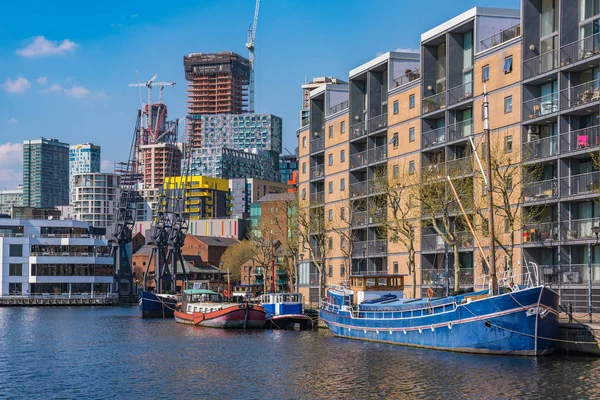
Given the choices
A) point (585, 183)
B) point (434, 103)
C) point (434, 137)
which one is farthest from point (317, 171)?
point (585, 183)

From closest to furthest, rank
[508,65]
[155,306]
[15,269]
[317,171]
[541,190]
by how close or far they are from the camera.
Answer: [541,190] < [508,65] < [317,171] < [155,306] < [15,269]

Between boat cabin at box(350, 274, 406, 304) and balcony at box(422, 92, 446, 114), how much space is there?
21.5m

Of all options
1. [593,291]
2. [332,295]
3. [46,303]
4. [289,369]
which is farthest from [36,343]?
[46,303]

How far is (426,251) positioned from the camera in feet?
325

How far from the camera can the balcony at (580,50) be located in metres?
75.7

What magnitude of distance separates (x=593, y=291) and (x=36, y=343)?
49.3 metres

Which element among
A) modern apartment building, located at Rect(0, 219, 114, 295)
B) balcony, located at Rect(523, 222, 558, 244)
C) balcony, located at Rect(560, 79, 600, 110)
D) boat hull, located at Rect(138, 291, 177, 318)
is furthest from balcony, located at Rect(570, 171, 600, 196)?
modern apartment building, located at Rect(0, 219, 114, 295)

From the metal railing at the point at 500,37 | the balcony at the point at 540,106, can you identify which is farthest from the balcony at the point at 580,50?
the metal railing at the point at 500,37

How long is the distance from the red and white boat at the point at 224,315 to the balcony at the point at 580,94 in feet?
135

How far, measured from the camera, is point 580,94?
76.4 metres

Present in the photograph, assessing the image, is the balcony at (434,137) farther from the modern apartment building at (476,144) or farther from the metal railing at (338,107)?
the metal railing at (338,107)

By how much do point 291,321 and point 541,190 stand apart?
31904 millimetres

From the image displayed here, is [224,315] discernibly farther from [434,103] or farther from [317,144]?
[317,144]

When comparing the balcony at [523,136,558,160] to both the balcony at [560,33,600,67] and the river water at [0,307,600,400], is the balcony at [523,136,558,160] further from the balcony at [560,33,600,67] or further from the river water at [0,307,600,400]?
the river water at [0,307,600,400]
